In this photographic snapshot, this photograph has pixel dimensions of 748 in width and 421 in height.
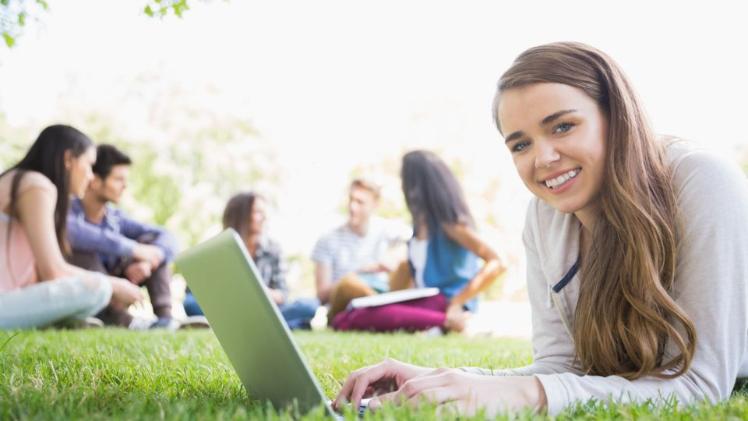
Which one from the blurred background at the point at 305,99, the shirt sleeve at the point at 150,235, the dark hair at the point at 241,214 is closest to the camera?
the shirt sleeve at the point at 150,235

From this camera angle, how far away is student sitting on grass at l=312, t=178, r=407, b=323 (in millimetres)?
8555

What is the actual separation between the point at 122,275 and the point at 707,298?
6.56m

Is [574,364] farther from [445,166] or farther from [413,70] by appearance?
[413,70]

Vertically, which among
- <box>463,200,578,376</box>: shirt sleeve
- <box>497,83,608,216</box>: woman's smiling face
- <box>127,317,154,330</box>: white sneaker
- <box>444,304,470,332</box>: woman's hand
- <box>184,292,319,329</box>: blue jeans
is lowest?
<box>184,292,319,329</box>: blue jeans

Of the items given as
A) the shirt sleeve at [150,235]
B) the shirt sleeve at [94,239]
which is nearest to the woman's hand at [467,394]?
the shirt sleeve at [94,239]

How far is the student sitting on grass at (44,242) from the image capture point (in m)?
5.56

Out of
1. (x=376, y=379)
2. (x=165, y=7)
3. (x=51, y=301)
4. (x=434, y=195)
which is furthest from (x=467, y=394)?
(x=434, y=195)

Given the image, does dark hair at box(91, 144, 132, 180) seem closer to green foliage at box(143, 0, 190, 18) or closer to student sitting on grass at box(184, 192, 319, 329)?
student sitting on grass at box(184, 192, 319, 329)

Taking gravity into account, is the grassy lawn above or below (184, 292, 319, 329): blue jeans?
above

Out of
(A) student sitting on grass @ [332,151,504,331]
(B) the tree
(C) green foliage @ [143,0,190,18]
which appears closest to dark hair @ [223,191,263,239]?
(A) student sitting on grass @ [332,151,504,331]

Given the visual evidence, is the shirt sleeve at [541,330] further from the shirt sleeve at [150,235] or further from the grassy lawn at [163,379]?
the shirt sleeve at [150,235]

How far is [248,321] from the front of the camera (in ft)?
5.81

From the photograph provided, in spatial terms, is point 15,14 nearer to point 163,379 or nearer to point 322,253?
point 163,379

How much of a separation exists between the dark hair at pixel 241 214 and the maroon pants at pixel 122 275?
0.88 meters
